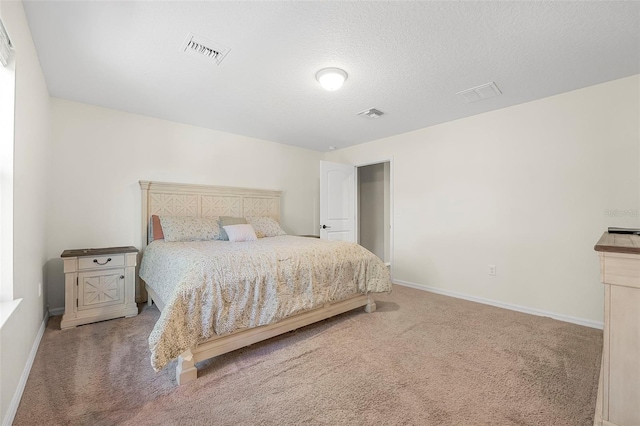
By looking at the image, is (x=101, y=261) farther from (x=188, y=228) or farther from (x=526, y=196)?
(x=526, y=196)

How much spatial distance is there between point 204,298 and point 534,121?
3571 millimetres

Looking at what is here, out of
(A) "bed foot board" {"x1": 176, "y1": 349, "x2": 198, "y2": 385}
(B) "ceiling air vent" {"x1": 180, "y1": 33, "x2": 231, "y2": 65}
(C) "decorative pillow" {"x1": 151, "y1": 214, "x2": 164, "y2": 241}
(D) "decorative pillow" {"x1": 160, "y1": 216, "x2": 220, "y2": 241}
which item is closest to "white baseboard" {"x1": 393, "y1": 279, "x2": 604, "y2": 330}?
(D) "decorative pillow" {"x1": 160, "y1": 216, "x2": 220, "y2": 241}

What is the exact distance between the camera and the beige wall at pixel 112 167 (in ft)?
9.62

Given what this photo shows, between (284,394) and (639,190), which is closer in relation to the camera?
(284,394)

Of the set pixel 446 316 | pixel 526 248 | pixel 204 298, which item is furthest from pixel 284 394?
pixel 526 248

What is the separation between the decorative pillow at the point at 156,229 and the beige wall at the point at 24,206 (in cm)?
96

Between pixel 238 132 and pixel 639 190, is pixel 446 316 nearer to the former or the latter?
pixel 639 190

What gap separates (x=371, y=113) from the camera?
3.31m

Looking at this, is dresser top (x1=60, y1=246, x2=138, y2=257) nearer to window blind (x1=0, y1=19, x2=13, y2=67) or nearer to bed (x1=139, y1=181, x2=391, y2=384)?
bed (x1=139, y1=181, x2=391, y2=384)

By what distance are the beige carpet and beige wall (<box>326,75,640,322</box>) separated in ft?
2.00

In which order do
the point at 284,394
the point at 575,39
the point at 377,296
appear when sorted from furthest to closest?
the point at 377,296, the point at 575,39, the point at 284,394

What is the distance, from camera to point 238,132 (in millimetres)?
4109

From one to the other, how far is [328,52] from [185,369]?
2389mm

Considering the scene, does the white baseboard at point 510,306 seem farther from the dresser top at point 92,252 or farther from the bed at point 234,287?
the dresser top at point 92,252
